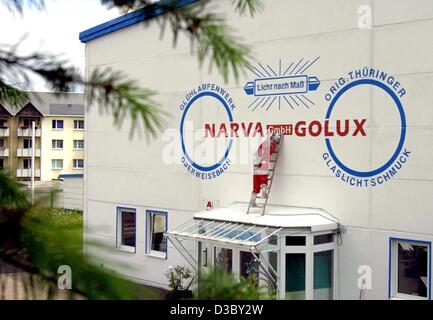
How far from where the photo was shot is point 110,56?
595 inches

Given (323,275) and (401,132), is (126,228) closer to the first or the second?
(323,275)

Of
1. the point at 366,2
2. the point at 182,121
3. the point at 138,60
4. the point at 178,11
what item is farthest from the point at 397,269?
the point at 178,11

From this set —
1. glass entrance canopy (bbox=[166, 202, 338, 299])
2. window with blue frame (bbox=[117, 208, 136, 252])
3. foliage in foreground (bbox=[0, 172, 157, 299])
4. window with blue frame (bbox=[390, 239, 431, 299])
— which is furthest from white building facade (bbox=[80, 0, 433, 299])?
foliage in foreground (bbox=[0, 172, 157, 299])

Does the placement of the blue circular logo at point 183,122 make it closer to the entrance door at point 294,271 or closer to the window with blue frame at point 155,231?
the window with blue frame at point 155,231

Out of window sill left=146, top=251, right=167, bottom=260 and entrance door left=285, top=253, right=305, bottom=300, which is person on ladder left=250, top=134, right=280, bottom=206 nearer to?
entrance door left=285, top=253, right=305, bottom=300

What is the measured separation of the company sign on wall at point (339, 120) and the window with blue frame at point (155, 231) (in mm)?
2282

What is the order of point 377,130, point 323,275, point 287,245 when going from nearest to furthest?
point 377,130 < point 287,245 < point 323,275

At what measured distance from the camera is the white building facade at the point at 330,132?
932 centimetres

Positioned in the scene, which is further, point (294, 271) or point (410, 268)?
point (294, 271)

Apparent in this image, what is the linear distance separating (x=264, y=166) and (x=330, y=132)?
1.37 metres

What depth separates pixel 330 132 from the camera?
34.0 feet

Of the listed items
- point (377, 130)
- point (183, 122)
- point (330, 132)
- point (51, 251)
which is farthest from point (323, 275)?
point (51, 251)

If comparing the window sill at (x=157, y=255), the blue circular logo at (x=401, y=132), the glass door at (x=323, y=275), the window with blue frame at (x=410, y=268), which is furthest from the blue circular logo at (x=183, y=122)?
the window with blue frame at (x=410, y=268)

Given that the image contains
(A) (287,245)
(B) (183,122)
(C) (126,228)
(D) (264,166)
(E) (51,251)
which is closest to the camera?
(E) (51,251)
